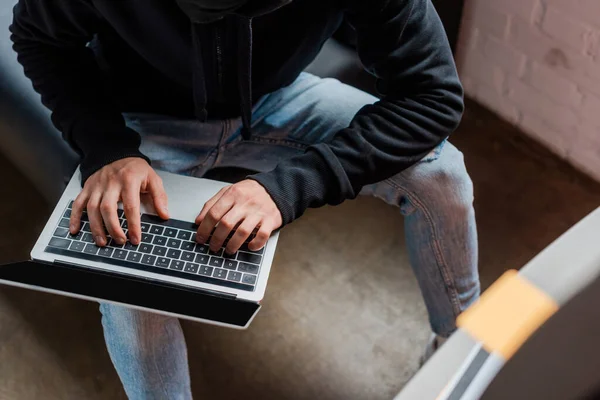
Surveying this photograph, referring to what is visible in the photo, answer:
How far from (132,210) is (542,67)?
1000 mm

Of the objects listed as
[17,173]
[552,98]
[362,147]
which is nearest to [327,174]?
[362,147]

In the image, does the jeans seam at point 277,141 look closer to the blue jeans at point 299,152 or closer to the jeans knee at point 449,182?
the blue jeans at point 299,152

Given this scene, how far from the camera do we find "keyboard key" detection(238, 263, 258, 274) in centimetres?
82

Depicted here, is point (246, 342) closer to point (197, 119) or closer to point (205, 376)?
point (205, 376)

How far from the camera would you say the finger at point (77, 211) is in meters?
0.85

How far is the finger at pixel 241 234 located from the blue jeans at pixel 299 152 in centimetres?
16

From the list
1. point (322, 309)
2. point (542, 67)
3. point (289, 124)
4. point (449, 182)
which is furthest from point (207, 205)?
point (542, 67)

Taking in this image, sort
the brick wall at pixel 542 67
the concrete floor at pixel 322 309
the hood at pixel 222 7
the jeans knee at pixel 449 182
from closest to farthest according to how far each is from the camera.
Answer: the hood at pixel 222 7
the jeans knee at pixel 449 182
the concrete floor at pixel 322 309
the brick wall at pixel 542 67

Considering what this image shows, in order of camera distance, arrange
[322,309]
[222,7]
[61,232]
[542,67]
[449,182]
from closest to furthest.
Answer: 1. [222,7]
2. [61,232]
3. [449,182]
4. [322,309]
5. [542,67]

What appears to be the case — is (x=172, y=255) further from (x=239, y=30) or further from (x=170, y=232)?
(x=239, y=30)

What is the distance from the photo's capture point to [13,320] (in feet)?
4.17

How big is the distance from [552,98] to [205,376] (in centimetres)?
99

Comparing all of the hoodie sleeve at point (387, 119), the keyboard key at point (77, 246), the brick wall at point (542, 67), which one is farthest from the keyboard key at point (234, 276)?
the brick wall at point (542, 67)

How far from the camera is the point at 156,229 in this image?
2.85 ft
